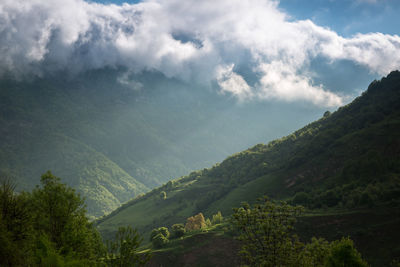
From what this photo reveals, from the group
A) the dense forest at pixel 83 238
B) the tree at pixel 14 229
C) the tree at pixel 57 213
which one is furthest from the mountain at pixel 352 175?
the tree at pixel 14 229

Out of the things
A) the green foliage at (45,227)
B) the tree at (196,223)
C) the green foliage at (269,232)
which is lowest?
→ the tree at (196,223)

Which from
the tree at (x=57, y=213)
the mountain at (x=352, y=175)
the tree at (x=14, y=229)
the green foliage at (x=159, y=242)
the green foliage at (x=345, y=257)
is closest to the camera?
the tree at (x=14, y=229)

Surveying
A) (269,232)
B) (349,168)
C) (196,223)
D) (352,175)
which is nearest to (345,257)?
(269,232)

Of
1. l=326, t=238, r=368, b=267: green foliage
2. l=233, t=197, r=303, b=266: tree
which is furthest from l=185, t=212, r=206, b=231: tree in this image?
l=233, t=197, r=303, b=266: tree

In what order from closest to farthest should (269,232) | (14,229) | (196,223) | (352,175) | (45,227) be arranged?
(269,232)
(14,229)
(45,227)
(352,175)
(196,223)

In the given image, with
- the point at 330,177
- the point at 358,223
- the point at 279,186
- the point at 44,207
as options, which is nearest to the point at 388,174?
the point at 330,177

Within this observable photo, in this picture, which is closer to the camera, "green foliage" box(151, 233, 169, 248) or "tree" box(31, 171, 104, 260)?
"tree" box(31, 171, 104, 260)

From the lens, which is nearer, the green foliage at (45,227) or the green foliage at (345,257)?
the green foliage at (45,227)

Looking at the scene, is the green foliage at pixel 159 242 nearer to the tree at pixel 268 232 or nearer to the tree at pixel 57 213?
the tree at pixel 57 213

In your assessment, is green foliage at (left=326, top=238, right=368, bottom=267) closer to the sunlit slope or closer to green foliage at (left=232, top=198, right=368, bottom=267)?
green foliage at (left=232, top=198, right=368, bottom=267)

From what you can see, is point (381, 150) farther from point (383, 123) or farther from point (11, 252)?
point (11, 252)

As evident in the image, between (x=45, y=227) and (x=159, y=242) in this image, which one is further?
(x=159, y=242)

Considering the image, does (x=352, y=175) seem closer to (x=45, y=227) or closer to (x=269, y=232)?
(x=269, y=232)

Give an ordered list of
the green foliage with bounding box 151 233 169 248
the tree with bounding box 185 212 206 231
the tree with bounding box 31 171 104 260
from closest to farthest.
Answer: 1. the tree with bounding box 31 171 104 260
2. the green foliage with bounding box 151 233 169 248
3. the tree with bounding box 185 212 206 231
